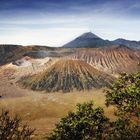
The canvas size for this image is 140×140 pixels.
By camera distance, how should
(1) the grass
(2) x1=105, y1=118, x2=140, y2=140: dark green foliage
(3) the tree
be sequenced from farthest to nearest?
(1) the grass → (3) the tree → (2) x1=105, y1=118, x2=140, y2=140: dark green foliage

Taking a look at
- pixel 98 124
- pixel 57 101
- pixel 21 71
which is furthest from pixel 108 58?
pixel 98 124

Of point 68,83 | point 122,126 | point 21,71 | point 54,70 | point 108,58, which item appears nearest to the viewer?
point 122,126

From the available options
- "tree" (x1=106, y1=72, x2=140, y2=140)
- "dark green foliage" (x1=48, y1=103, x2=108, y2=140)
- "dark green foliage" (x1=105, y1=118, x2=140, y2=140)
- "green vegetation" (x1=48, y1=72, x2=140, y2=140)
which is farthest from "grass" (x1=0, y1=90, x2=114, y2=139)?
"dark green foliage" (x1=105, y1=118, x2=140, y2=140)

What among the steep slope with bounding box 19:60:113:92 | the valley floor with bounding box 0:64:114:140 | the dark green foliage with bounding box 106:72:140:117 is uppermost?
the dark green foliage with bounding box 106:72:140:117

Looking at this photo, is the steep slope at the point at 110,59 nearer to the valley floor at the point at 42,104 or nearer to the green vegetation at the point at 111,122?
the valley floor at the point at 42,104

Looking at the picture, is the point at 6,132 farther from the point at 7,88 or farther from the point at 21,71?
the point at 21,71

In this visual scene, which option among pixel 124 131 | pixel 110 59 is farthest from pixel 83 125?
pixel 110 59

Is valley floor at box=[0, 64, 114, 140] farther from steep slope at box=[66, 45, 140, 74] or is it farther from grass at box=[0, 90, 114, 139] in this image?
steep slope at box=[66, 45, 140, 74]
